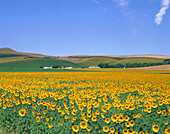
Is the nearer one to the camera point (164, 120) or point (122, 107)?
point (164, 120)

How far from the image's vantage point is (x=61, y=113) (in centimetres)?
636

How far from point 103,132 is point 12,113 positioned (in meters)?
4.17

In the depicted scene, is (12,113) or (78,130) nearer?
(78,130)

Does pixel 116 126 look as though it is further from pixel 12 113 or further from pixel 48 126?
pixel 12 113

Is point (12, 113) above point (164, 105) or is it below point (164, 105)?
below

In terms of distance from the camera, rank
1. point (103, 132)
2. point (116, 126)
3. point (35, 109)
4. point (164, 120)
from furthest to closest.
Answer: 1. point (35, 109)
2. point (164, 120)
3. point (116, 126)
4. point (103, 132)

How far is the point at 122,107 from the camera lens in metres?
6.55

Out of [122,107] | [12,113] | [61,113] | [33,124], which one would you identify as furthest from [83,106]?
[12,113]

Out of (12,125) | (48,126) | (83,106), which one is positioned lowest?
(12,125)

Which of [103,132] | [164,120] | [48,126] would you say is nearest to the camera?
[103,132]

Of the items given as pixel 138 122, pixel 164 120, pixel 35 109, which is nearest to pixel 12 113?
pixel 35 109

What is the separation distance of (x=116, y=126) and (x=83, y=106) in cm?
167

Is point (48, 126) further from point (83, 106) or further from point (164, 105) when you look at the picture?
point (164, 105)

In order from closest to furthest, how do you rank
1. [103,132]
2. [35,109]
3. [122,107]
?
[103,132]
[122,107]
[35,109]
